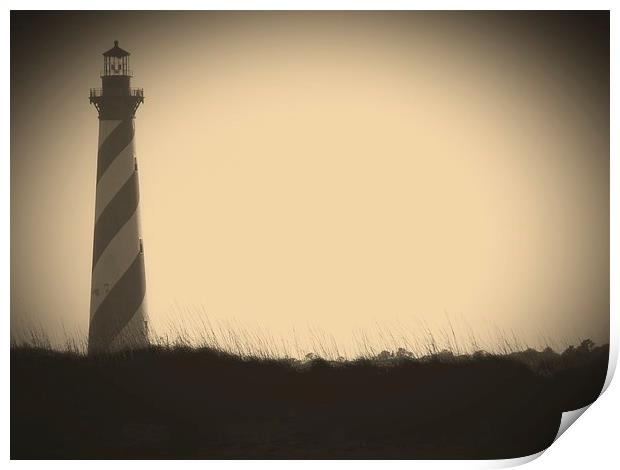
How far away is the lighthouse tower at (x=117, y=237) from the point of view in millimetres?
3596

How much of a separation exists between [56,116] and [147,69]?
40 centimetres

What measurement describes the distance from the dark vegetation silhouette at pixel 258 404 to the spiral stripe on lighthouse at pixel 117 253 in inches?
3.8

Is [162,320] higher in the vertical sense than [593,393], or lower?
higher

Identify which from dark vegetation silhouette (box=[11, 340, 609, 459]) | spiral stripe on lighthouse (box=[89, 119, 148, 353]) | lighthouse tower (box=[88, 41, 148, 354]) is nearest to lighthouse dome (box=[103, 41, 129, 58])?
lighthouse tower (box=[88, 41, 148, 354])

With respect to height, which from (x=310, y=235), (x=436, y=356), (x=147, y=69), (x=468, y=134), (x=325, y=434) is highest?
(x=147, y=69)

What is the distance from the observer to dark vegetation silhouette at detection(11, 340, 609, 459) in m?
3.69

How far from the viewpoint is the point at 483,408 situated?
3.76m

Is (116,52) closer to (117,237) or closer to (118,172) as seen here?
(118,172)

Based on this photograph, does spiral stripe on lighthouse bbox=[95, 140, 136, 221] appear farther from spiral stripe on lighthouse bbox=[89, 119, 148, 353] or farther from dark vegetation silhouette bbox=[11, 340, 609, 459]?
dark vegetation silhouette bbox=[11, 340, 609, 459]

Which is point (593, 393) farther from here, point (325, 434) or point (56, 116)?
point (56, 116)

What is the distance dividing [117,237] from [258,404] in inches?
33.5

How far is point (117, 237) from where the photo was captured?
3623mm
